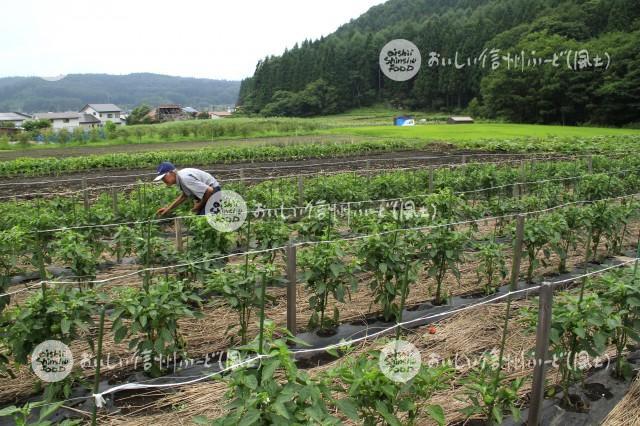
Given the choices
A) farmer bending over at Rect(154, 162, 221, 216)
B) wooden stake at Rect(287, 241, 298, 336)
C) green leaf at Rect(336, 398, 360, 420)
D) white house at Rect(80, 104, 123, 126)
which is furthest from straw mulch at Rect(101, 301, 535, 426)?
white house at Rect(80, 104, 123, 126)

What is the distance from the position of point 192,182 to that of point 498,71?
54754 millimetres

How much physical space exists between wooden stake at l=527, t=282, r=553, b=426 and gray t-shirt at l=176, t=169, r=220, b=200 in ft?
14.6

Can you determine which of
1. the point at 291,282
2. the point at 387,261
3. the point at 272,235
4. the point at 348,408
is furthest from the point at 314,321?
the point at 348,408

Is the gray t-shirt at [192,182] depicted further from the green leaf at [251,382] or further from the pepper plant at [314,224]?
the green leaf at [251,382]

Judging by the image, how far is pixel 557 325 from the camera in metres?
3.23

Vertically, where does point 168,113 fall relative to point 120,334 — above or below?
above

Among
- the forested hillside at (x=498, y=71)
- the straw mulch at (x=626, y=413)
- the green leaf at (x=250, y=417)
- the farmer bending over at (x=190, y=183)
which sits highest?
the forested hillside at (x=498, y=71)

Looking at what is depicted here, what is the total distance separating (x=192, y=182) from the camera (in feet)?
20.2

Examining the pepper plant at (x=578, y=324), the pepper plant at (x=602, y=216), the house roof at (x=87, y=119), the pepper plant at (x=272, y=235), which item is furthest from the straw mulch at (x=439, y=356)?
the house roof at (x=87, y=119)

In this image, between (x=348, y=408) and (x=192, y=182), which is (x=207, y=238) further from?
(x=348, y=408)

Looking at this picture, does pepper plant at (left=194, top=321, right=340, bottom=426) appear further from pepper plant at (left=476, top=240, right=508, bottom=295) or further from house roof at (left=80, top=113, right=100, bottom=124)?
house roof at (left=80, top=113, right=100, bottom=124)

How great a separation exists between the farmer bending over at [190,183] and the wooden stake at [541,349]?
14.5 ft

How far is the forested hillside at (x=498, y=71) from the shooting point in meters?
45.9

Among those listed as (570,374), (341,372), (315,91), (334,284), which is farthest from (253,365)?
(315,91)
